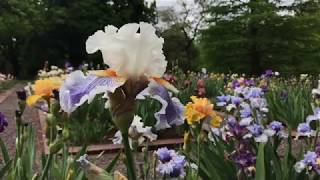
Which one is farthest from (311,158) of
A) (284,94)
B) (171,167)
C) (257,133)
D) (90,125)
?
(284,94)

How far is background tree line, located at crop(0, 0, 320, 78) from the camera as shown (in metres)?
24.4

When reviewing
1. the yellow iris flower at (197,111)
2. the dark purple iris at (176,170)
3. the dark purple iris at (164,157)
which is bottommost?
the dark purple iris at (176,170)

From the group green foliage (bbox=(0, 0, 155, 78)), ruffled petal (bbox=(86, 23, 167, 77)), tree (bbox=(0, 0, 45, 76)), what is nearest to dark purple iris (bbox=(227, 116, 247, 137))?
ruffled petal (bbox=(86, 23, 167, 77))

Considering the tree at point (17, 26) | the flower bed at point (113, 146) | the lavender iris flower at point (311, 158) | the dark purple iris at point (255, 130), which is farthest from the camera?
the tree at point (17, 26)

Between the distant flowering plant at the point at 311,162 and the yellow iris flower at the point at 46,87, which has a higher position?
the yellow iris flower at the point at 46,87

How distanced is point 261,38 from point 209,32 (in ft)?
8.40

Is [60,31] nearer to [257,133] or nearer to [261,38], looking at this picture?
[261,38]

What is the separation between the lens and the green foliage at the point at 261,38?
2422 cm

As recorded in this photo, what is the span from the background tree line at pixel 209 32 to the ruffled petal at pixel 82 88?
75.2ft

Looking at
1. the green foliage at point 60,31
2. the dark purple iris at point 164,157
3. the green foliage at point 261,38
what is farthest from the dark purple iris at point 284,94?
the green foliage at point 60,31

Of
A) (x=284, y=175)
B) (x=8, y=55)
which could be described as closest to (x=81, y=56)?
(x=8, y=55)

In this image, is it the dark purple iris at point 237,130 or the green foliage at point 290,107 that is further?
the green foliage at point 290,107

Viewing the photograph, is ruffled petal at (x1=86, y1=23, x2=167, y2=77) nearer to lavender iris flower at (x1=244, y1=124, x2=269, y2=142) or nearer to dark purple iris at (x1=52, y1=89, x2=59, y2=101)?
dark purple iris at (x1=52, y1=89, x2=59, y2=101)

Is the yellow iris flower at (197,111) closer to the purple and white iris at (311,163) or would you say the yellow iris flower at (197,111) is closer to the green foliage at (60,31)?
the purple and white iris at (311,163)
